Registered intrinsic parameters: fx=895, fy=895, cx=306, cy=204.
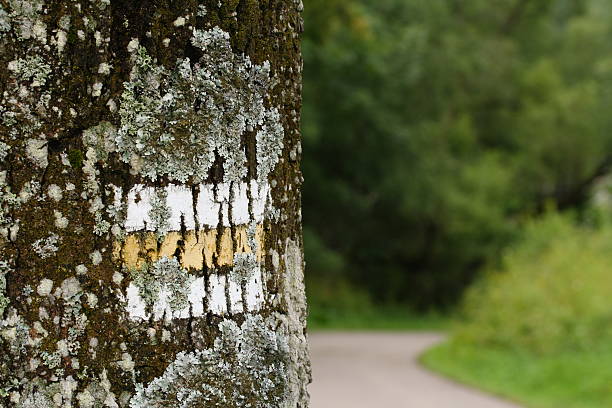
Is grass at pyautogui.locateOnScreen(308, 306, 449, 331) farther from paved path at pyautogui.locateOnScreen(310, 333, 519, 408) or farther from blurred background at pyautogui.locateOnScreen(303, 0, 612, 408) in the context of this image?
paved path at pyautogui.locateOnScreen(310, 333, 519, 408)

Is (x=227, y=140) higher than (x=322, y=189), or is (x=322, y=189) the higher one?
(x=322, y=189)

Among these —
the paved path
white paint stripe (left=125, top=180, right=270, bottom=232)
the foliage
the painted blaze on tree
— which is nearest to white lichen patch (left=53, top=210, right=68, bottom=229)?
the painted blaze on tree

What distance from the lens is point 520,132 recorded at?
31922 mm

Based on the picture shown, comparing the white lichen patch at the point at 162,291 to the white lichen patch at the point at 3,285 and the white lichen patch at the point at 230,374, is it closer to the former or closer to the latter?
the white lichen patch at the point at 230,374

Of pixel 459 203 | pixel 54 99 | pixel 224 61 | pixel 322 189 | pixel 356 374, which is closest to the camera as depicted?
pixel 54 99

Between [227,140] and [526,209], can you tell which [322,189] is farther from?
[227,140]

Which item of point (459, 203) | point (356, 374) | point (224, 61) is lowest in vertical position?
point (356, 374)

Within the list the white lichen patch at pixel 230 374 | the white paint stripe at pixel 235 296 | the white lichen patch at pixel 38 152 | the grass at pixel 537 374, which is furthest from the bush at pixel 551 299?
the white lichen patch at pixel 38 152

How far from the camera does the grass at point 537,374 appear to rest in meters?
10.8

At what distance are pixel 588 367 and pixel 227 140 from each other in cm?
1114

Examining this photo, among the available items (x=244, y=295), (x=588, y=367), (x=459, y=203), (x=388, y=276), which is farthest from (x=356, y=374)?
(x=388, y=276)

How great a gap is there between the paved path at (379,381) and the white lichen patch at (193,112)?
9.42m

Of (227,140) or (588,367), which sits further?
(588,367)

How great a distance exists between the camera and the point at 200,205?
1.62 metres
